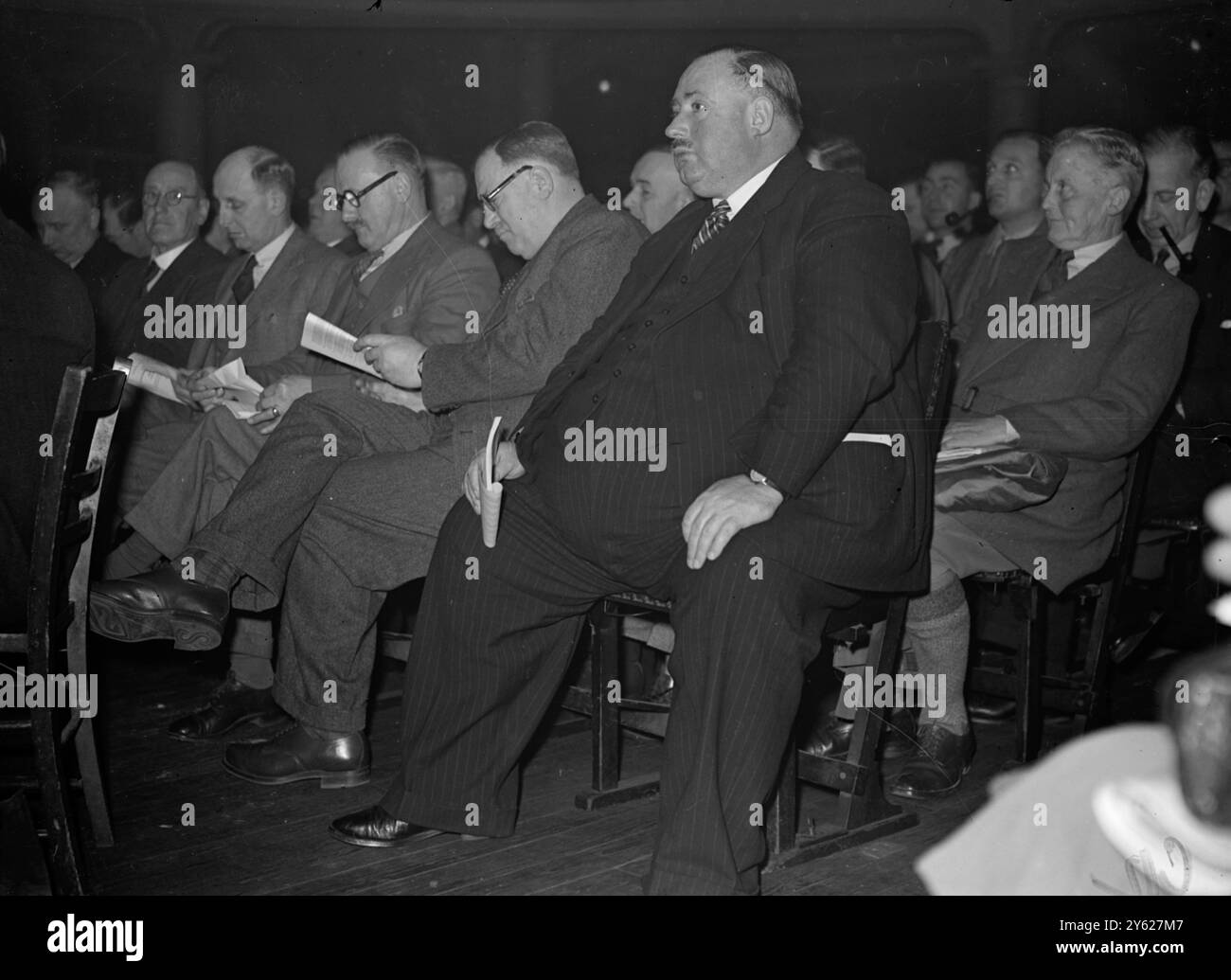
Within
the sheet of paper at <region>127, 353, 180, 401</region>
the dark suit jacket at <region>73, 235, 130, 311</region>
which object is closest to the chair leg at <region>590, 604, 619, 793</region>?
the sheet of paper at <region>127, 353, 180, 401</region>

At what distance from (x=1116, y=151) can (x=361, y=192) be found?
6.58 ft

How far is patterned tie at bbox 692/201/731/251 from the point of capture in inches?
99.9

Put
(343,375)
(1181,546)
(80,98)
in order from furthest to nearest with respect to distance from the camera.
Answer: (80,98) → (1181,546) → (343,375)

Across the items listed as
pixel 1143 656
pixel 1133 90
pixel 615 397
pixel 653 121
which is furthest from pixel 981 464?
pixel 653 121

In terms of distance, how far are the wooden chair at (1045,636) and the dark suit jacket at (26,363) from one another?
6.73 ft

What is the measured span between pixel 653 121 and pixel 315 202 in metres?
2.47

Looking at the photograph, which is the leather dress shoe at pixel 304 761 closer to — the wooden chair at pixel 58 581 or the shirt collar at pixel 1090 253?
the wooden chair at pixel 58 581

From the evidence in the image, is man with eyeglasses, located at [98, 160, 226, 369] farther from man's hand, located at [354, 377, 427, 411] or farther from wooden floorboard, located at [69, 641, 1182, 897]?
wooden floorboard, located at [69, 641, 1182, 897]

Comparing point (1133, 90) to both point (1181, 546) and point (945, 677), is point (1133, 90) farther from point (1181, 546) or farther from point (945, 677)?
point (945, 677)

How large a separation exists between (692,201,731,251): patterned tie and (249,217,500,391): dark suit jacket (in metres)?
0.91

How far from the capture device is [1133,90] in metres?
5.77

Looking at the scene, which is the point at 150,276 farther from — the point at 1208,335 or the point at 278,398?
the point at 1208,335

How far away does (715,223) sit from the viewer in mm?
2553
